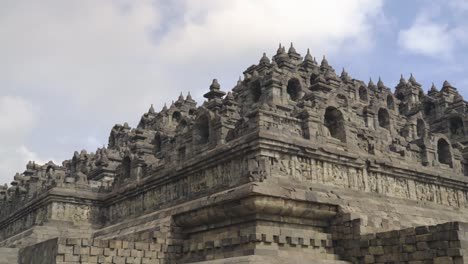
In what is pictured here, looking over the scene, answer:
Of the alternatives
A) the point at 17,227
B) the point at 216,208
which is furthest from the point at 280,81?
the point at 17,227

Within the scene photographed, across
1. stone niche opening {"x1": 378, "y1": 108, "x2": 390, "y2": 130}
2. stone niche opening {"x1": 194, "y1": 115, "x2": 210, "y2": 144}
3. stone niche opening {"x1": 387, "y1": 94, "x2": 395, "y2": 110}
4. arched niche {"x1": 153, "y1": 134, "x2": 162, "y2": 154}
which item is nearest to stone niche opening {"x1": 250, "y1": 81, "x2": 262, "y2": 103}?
stone niche opening {"x1": 194, "y1": 115, "x2": 210, "y2": 144}

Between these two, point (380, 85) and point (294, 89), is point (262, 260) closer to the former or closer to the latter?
point (294, 89)

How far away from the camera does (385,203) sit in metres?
21.4

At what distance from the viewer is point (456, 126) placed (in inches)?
1517

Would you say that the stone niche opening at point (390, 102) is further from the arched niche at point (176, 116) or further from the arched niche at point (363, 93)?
the arched niche at point (176, 116)

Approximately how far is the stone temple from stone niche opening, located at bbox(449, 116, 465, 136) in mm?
6731

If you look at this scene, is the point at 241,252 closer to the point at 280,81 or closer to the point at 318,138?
the point at 318,138

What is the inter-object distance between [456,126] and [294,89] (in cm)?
1545

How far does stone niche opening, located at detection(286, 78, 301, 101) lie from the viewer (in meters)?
28.9

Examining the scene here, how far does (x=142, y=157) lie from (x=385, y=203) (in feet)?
41.4

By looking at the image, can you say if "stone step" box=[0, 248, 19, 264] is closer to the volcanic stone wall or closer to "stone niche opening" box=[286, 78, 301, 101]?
the volcanic stone wall

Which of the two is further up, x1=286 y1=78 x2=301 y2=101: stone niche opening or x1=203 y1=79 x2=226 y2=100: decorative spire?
x1=286 y1=78 x2=301 y2=101: stone niche opening

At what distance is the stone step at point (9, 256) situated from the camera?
811 inches

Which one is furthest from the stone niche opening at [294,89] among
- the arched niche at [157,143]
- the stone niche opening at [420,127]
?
the stone niche opening at [420,127]
